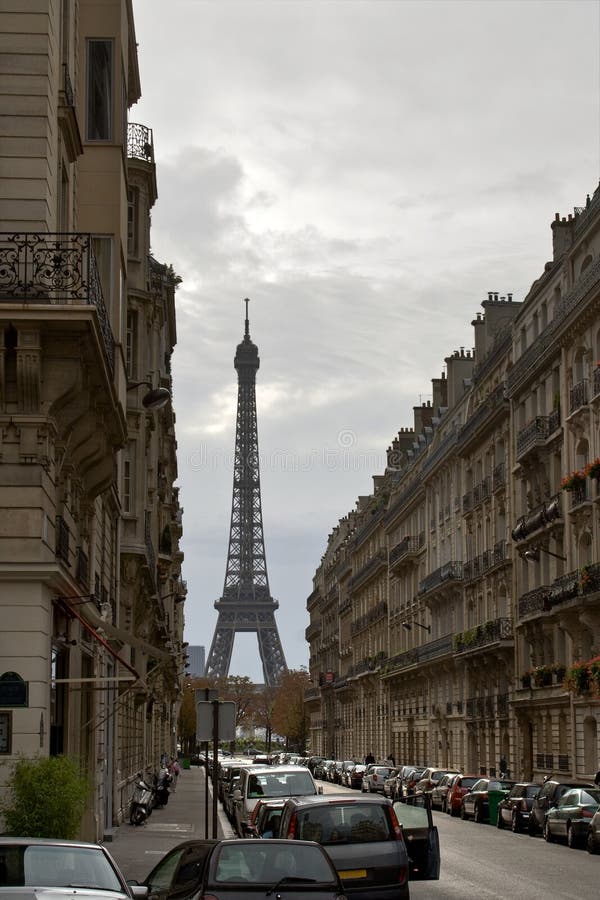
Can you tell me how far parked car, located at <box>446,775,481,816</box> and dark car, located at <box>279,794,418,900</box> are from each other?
105ft

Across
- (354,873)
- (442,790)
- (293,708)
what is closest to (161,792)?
(442,790)

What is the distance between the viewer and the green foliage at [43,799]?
1834 centimetres

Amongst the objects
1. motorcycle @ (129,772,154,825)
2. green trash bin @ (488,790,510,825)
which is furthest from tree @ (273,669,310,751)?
motorcycle @ (129,772,154,825)

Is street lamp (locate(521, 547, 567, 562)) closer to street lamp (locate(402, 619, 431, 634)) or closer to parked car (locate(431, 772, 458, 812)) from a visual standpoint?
parked car (locate(431, 772, 458, 812))

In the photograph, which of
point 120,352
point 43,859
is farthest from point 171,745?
point 43,859

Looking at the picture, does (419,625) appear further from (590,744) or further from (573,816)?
(573,816)

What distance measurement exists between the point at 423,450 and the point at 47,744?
7080 centimetres

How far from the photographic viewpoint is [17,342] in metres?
19.5

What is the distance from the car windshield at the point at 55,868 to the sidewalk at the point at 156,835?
11429 millimetres

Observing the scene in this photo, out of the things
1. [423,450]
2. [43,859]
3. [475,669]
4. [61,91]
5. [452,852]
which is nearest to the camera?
[43,859]

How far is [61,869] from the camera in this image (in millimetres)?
12336

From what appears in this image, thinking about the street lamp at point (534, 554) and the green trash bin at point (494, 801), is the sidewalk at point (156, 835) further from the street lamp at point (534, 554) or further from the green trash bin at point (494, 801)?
the street lamp at point (534, 554)

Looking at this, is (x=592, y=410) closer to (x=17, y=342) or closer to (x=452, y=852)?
(x=452, y=852)

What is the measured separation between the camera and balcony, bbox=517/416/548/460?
5675cm
